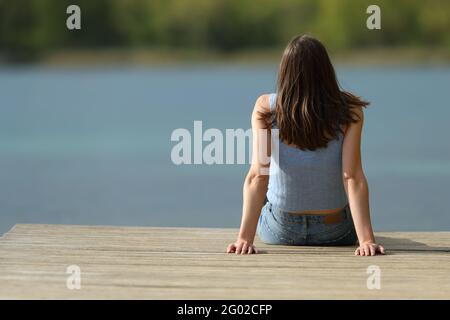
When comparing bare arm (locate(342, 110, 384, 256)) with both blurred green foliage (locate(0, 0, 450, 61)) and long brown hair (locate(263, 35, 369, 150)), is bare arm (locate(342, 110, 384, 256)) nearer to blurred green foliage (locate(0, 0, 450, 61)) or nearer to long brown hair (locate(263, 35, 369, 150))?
long brown hair (locate(263, 35, 369, 150))

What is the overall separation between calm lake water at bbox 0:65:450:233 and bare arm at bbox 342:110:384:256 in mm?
1862

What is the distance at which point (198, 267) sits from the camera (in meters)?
3.02

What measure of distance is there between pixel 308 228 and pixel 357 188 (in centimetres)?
25

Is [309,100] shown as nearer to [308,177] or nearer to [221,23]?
[308,177]

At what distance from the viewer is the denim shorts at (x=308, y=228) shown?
3.23 m

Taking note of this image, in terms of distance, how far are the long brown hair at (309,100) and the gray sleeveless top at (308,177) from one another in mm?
36

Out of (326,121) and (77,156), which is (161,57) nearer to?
(77,156)

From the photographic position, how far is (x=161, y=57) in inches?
822

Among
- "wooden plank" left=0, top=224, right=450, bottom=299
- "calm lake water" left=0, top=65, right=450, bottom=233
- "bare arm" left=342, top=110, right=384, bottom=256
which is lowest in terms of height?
"calm lake water" left=0, top=65, right=450, bottom=233

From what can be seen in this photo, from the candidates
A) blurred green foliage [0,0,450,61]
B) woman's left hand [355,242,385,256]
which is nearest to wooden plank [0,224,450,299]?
woman's left hand [355,242,385,256]

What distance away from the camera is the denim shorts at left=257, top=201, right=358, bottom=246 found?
323 centimetres

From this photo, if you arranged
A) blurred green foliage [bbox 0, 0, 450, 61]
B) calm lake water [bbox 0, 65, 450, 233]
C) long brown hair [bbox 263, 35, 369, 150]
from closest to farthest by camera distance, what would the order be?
long brown hair [bbox 263, 35, 369, 150] → calm lake water [bbox 0, 65, 450, 233] → blurred green foliage [bbox 0, 0, 450, 61]

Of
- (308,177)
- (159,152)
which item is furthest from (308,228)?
(159,152)
